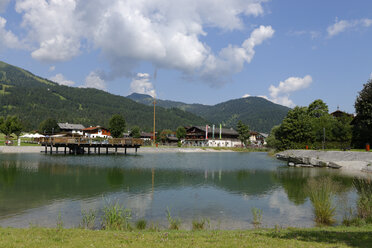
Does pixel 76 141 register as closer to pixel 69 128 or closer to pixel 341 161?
pixel 341 161

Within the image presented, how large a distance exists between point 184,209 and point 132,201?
3.95 m

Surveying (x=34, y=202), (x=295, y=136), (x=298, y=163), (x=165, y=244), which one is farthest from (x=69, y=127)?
(x=165, y=244)

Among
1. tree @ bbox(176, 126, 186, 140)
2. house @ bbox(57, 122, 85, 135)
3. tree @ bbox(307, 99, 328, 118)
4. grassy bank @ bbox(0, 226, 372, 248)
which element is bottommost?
grassy bank @ bbox(0, 226, 372, 248)

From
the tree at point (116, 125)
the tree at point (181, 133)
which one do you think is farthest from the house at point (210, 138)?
the tree at point (116, 125)

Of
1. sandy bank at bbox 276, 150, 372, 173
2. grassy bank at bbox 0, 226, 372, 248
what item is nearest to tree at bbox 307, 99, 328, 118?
sandy bank at bbox 276, 150, 372, 173

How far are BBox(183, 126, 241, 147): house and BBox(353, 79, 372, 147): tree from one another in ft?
273

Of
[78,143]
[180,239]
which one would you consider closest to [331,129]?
[78,143]

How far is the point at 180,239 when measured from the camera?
965cm

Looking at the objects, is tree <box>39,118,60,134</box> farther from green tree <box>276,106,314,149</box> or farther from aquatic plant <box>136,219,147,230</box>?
aquatic plant <box>136,219,147,230</box>

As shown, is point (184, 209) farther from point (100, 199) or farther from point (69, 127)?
point (69, 127)

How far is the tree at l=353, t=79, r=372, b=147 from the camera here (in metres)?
48.2

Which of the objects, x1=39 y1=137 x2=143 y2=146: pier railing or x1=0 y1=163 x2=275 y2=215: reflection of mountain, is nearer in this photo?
x1=0 y1=163 x2=275 y2=215: reflection of mountain

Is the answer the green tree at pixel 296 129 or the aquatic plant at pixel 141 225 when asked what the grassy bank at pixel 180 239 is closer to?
the aquatic plant at pixel 141 225

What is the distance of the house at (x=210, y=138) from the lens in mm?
137375
